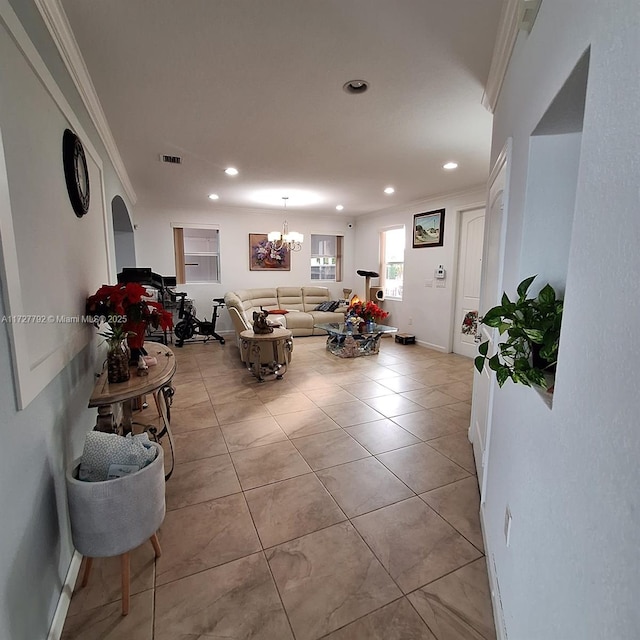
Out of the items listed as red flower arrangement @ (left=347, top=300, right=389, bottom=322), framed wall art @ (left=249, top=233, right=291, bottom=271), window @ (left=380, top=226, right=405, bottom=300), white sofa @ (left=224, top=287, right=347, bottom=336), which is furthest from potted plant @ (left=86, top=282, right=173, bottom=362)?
window @ (left=380, top=226, right=405, bottom=300)

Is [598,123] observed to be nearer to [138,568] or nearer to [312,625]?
[312,625]

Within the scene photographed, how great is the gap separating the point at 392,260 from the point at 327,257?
1.67 m

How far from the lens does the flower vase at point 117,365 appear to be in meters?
1.83

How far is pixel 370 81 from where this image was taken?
2217 millimetres

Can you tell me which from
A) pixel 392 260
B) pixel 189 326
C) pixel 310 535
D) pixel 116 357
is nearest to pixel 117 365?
pixel 116 357

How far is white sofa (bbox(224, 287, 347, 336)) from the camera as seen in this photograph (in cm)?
690

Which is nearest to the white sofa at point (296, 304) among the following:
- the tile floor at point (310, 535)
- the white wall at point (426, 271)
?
the white wall at point (426, 271)

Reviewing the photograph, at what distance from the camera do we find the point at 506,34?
1.68 meters

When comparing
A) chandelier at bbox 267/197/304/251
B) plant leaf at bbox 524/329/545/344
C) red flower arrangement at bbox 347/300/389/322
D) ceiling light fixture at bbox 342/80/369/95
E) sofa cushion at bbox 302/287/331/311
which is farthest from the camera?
sofa cushion at bbox 302/287/331/311

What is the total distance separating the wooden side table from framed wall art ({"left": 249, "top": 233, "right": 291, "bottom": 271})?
3.12 m

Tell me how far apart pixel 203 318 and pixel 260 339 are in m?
3.25

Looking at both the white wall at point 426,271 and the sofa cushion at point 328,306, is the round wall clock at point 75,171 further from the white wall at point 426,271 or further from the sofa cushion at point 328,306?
the sofa cushion at point 328,306

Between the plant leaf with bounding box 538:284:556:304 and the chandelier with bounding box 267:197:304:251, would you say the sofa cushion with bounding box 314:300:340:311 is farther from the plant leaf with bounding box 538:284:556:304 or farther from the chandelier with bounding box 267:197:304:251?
the plant leaf with bounding box 538:284:556:304

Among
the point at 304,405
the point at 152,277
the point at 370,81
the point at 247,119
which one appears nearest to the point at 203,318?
the point at 152,277
